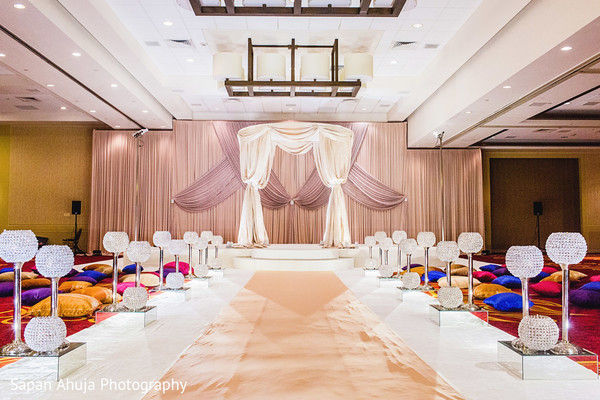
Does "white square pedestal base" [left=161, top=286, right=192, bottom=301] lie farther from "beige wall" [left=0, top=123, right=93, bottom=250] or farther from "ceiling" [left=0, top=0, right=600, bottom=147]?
"beige wall" [left=0, top=123, right=93, bottom=250]

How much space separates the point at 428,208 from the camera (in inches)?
447

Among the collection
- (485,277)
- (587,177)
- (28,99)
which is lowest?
(485,277)

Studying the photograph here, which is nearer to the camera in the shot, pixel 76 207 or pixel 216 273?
pixel 216 273

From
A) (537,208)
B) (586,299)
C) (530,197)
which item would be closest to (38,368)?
(586,299)

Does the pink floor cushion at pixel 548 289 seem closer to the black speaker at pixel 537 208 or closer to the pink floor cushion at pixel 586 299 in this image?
the pink floor cushion at pixel 586 299

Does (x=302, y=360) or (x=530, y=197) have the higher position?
(x=530, y=197)

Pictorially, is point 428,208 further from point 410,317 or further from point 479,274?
point 410,317

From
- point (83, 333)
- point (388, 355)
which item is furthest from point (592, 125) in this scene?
point (83, 333)

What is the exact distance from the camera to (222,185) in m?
11.2

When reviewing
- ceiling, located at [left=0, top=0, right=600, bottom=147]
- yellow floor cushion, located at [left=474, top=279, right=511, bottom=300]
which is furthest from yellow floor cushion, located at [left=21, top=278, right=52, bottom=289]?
yellow floor cushion, located at [left=474, top=279, right=511, bottom=300]

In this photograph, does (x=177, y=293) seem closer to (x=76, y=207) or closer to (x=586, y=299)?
(x=586, y=299)

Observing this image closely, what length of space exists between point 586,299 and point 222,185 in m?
8.53

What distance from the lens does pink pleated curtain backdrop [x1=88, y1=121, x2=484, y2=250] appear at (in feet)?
36.6

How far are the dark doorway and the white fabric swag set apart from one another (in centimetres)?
779
